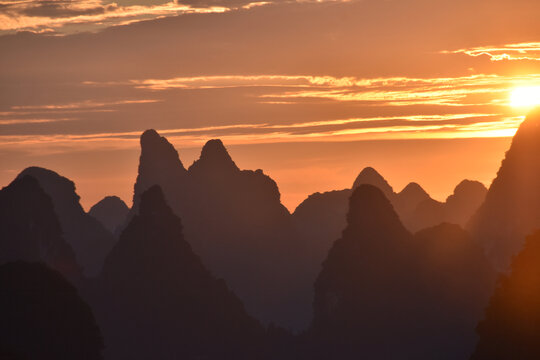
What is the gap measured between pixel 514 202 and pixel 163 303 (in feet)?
140

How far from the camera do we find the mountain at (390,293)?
8975 cm

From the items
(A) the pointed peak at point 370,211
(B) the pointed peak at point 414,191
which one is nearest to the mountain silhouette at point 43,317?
(A) the pointed peak at point 370,211

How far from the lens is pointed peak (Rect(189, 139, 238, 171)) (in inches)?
5960

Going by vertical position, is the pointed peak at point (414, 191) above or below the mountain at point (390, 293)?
above

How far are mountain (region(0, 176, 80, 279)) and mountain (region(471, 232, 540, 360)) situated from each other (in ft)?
170

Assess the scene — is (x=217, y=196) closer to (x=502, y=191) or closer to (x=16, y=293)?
(x=502, y=191)

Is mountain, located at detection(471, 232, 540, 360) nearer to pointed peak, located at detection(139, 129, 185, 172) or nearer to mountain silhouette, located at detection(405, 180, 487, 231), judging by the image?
mountain silhouette, located at detection(405, 180, 487, 231)

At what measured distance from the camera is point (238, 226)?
14625 cm

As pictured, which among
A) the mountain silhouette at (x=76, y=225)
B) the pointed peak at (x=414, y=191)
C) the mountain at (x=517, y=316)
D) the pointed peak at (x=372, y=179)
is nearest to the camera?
the mountain at (x=517, y=316)

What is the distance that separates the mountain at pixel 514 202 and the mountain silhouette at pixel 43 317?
54434mm

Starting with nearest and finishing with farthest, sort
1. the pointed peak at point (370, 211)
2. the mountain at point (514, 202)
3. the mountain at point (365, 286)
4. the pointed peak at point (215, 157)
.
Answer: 1. the mountain at point (365, 286)
2. the pointed peak at point (370, 211)
3. the mountain at point (514, 202)
4. the pointed peak at point (215, 157)

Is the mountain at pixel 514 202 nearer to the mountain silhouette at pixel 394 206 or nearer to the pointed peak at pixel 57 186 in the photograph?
the mountain silhouette at pixel 394 206

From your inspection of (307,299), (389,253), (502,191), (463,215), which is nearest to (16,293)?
(389,253)

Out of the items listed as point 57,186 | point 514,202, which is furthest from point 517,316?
point 57,186
